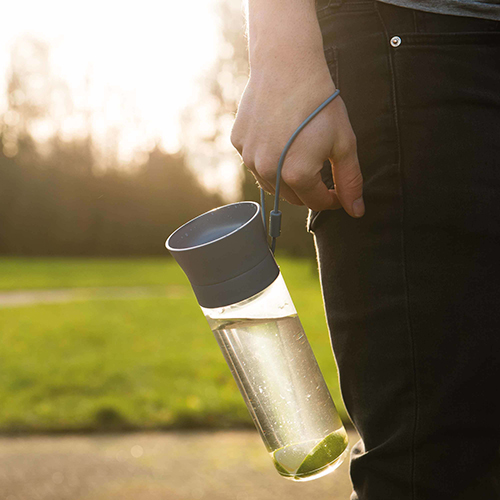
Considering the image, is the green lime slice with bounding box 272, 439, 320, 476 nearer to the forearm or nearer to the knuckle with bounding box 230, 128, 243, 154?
the knuckle with bounding box 230, 128, 243, 154

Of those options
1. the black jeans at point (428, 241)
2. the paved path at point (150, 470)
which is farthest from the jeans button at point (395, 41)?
the paved path at point (150, 470)

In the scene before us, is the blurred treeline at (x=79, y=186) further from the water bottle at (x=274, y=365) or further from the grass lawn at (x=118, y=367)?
the water bottle at (x=274, y=365)

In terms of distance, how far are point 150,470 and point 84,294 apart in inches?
321

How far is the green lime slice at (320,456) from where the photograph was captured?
967 millimetres

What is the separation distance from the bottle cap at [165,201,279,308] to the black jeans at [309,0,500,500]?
0.15 metres

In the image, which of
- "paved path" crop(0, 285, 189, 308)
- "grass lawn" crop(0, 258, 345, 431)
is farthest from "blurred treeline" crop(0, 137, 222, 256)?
"grass lawn" crop(0, 258, 345, 431)

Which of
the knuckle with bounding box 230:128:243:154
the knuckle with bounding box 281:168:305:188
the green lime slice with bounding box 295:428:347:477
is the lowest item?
the green lime slice with bounding box 295:428:347:477

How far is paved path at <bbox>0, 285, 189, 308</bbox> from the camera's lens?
8.93 meters

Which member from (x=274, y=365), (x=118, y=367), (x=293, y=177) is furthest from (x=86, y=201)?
(x=293, y=177)

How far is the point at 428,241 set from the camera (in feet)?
2.78

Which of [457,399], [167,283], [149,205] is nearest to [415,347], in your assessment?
[457,399]

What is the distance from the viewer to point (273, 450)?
98cm

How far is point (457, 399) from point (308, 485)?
1570 millimetres

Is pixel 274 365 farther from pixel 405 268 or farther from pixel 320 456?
pixel 405 268
